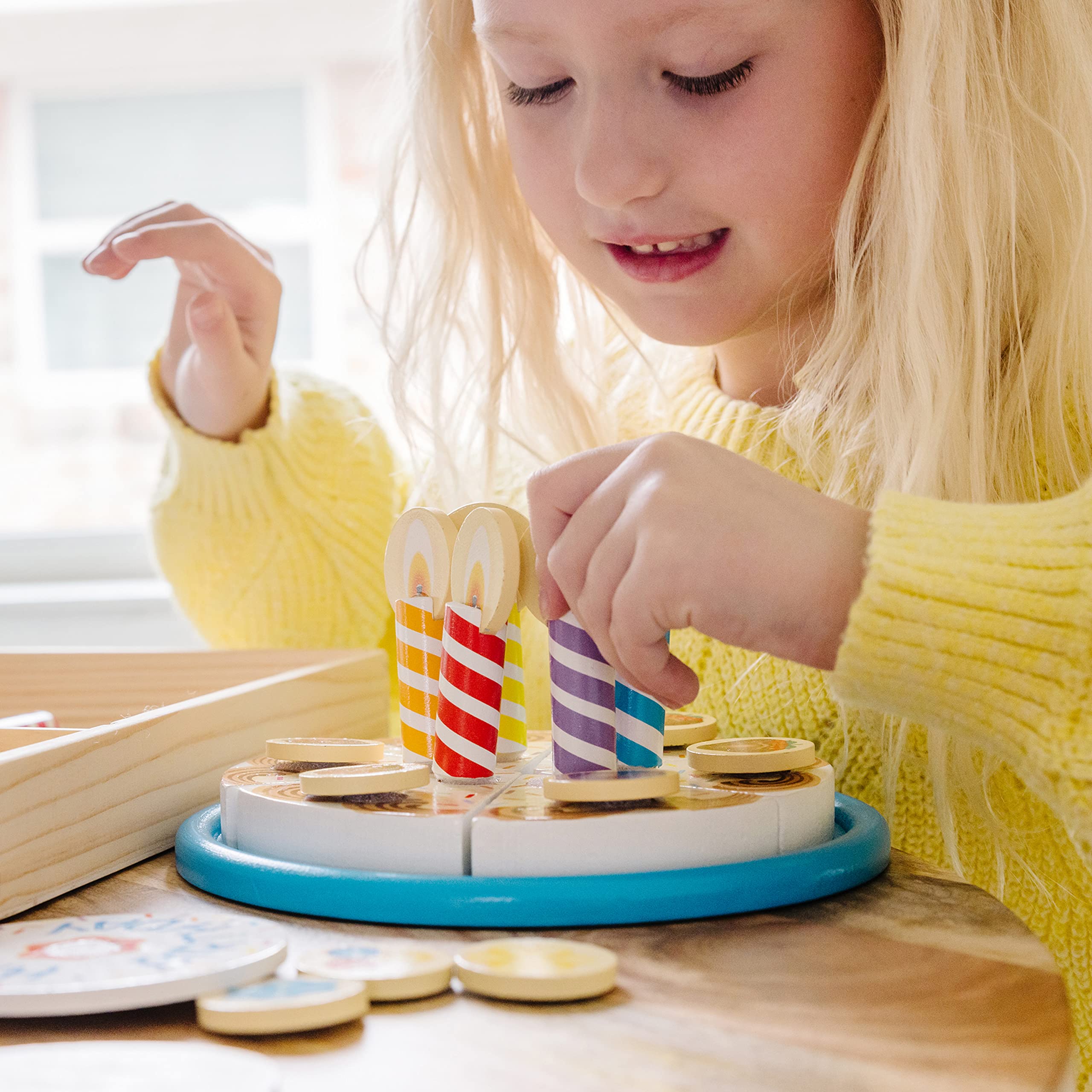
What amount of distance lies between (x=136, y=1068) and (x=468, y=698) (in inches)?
11.7

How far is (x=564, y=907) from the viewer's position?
47 cm

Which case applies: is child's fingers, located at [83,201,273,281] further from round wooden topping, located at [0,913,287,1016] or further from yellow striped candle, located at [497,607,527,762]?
round wooden topping, located at [0,913,287,1016]

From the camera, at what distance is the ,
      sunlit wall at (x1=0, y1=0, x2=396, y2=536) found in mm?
2049

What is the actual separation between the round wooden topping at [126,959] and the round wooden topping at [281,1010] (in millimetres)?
13

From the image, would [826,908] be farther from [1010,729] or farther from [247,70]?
[247,70]

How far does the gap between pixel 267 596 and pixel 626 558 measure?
69cm

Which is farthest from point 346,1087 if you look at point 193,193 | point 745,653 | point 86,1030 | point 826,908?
point 193,193

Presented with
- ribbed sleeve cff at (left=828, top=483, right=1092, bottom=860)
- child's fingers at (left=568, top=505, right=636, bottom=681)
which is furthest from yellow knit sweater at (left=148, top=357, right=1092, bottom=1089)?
child's fingers at (left=568, top=505, right=636, bottom=681)

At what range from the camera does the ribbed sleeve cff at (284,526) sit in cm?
113

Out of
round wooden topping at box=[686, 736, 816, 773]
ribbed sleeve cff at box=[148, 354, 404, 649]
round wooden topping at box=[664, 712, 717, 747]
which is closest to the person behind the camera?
round wooden topping at box=[686, 736, 816, 773]

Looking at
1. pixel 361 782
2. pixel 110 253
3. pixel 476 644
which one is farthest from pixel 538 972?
pixel 110 253

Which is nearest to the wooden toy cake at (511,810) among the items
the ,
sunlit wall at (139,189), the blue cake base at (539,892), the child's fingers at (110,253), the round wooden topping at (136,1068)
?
the blue cake base at (539,892)

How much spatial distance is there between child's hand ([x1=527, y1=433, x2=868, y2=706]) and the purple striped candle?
0.11 feet

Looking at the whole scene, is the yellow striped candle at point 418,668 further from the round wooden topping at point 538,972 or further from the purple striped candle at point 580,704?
the round wooden topping at point 538,972
